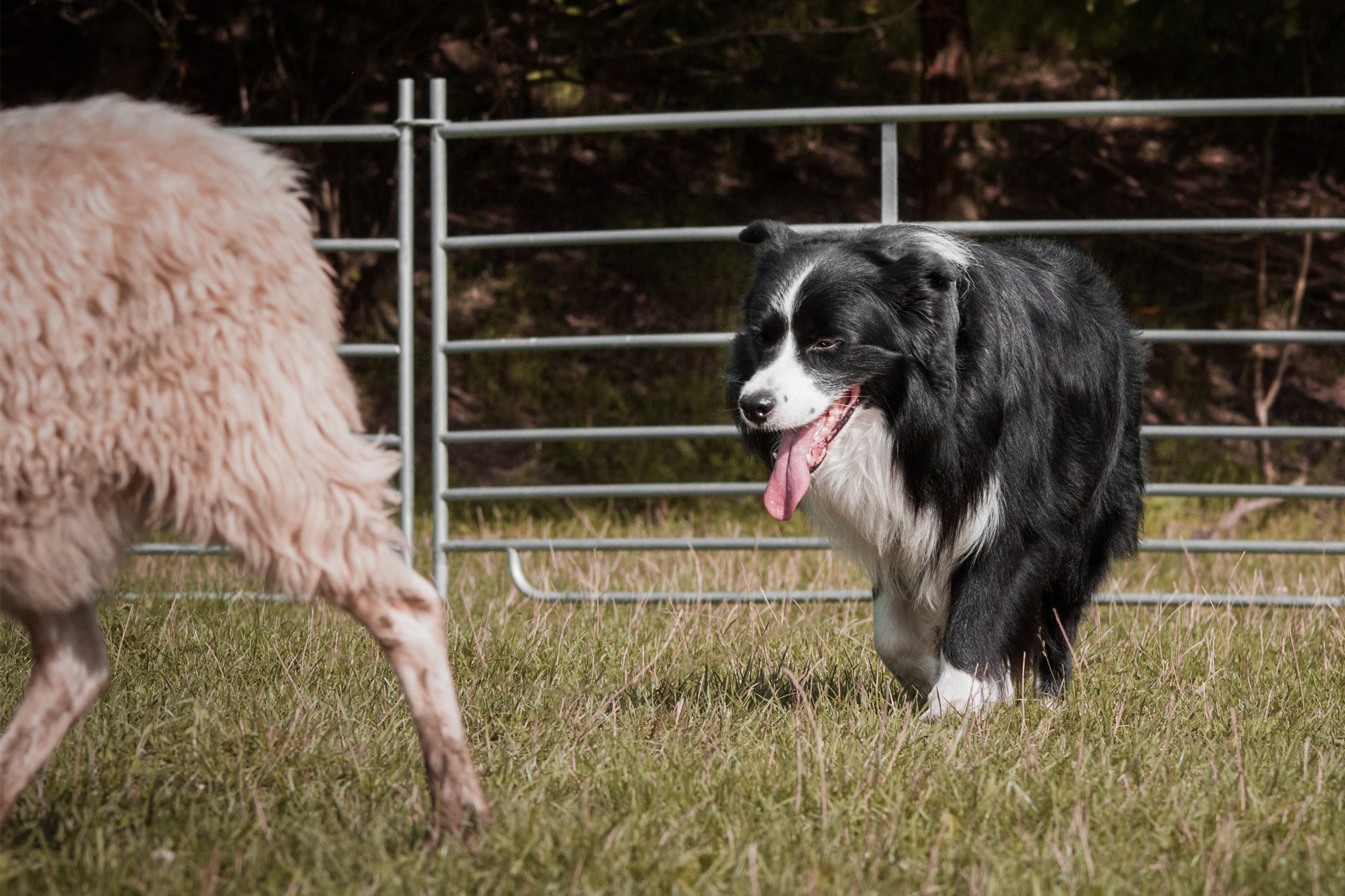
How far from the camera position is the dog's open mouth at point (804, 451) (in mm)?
3121

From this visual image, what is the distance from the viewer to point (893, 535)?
10.7 ft

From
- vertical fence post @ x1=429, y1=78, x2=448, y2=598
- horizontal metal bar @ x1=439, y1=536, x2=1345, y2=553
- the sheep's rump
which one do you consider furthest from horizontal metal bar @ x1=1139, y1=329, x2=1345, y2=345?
the sheep's rump

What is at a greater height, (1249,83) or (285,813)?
(1249,83)

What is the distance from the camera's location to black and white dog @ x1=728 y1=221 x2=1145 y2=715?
312 cm

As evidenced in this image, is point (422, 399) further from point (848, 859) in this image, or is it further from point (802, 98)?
point (848, 859)

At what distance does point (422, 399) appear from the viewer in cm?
1011

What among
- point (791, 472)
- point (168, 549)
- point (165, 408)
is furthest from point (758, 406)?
point (168, 549)

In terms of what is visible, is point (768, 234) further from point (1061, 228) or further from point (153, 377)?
point (153, 377)

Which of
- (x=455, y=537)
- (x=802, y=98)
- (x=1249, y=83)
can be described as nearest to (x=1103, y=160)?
(x=1249, y=83)

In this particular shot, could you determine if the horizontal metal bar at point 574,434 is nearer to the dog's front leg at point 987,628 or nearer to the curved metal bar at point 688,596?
the curved metal bar at point 688,596

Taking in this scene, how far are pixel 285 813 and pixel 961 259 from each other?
6.56 ft

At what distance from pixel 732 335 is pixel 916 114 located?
108 cm

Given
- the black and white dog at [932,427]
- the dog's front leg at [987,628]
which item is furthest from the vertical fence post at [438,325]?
the dog's front leg at [987,628]

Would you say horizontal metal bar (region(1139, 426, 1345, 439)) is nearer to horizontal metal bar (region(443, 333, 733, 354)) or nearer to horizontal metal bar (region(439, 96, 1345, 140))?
horizontal metal bar (region(439, 96, 1345, 140))
